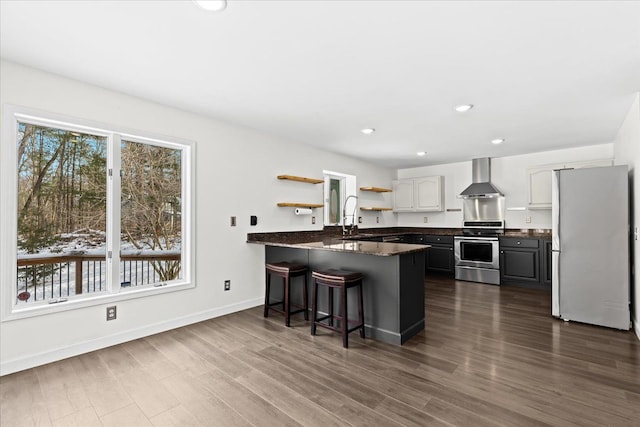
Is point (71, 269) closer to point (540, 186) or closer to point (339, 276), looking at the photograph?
point (339, 276)

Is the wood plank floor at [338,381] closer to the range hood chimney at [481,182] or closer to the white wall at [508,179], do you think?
the white wall at [508,179]

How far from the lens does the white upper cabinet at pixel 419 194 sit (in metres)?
6.43

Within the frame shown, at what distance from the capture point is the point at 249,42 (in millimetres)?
2104

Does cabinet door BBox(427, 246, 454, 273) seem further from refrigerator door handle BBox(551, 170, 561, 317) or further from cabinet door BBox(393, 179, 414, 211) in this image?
refrigerator door handle BBox(551, 170, 561, 317)

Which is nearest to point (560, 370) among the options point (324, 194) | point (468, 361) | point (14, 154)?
point (468, 361)

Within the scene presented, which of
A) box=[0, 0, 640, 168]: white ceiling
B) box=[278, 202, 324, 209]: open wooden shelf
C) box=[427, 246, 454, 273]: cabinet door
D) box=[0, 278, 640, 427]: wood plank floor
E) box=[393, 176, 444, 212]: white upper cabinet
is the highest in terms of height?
box=[0, 0, 640, 168]: white ceiling

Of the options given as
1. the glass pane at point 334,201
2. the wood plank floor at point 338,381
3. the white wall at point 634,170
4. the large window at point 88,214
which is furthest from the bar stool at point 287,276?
the white wall at point 634,170

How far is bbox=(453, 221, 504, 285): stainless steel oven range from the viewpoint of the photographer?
545 centimetres

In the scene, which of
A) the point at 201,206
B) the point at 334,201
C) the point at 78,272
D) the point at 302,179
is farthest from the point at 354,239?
the point at 78,272

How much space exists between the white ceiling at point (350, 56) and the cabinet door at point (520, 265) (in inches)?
90.6

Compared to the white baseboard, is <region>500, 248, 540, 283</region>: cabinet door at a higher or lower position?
higher

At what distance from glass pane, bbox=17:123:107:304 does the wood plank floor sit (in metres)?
0.69

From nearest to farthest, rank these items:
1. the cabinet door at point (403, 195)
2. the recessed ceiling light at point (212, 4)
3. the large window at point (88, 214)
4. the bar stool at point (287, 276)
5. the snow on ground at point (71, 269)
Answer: the recessed ceiling light at point (212, 4), the large window at point (88, 214), the snow on ground at point (71, 269), the bar stool at point (287, 276), the cabinet door at point (403, 195)

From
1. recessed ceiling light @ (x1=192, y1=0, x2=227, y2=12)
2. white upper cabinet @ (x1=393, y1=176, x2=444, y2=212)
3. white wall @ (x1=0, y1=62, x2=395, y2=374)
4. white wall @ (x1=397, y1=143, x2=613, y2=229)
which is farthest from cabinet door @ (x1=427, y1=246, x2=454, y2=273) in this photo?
recessed ceiling light @ (x1=192, y1=0, x2=227, y2=12)
